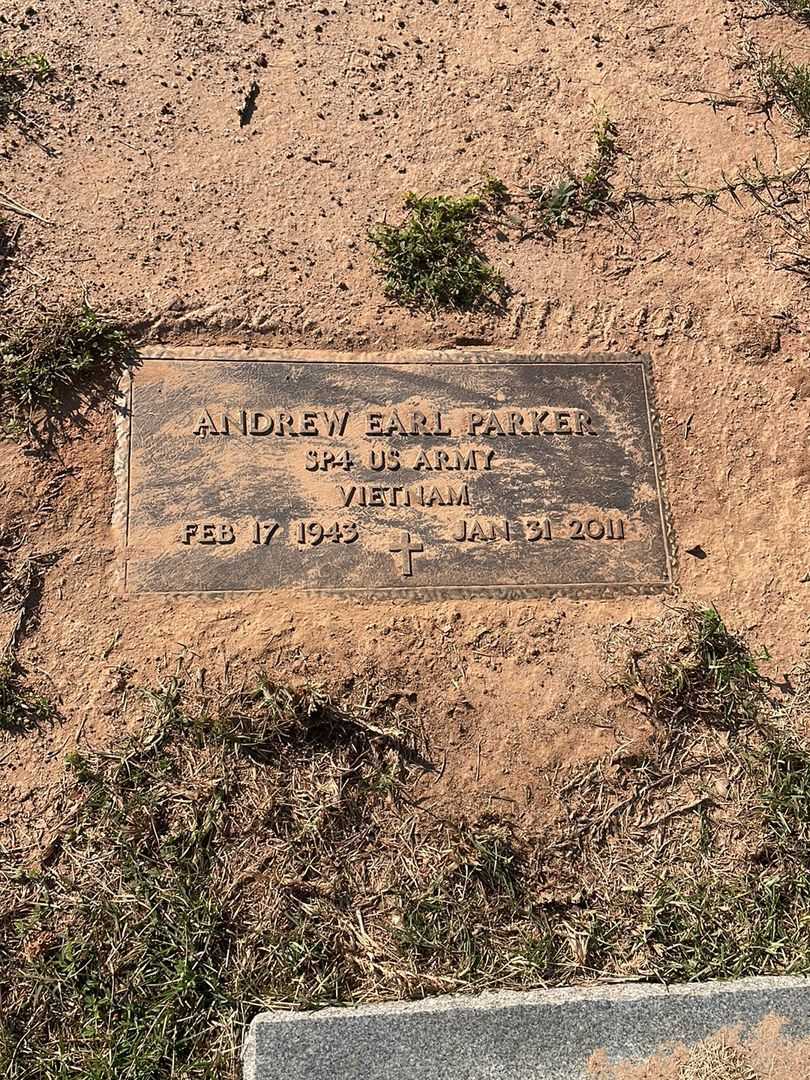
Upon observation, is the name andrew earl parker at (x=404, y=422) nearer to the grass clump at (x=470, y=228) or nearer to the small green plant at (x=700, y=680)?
the grass clump at (x=470, y=228)

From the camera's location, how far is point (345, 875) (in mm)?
2863

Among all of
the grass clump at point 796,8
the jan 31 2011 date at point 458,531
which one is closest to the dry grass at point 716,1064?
the jan 31 2011 date at point 458,531

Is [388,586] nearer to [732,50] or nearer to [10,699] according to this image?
[10,699]

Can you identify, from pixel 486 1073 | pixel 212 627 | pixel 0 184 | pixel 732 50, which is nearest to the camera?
pixel 486 1073

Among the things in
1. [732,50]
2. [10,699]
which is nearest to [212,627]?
[10,699]

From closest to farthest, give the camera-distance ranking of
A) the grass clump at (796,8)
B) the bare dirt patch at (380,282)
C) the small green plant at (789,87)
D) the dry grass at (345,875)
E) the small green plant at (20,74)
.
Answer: the dry grass at (345,875) → the bare dirt patch at (380,282) → the small green plant at (20,74) → the small green plant at (789,87) → the grass clump at (796,8)

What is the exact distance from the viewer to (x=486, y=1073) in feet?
8.14

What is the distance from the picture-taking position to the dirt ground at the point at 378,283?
3.08m

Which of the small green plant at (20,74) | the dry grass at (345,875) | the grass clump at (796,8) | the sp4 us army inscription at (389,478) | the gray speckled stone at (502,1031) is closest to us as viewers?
the gray speckled stone at (502,1031)

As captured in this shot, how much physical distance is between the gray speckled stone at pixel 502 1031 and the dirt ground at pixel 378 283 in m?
0.63

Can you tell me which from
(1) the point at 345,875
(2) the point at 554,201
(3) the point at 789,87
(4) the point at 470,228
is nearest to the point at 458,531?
(1) the point at 345,875

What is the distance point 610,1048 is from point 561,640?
1.32 meters

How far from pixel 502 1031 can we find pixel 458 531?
1.68 m

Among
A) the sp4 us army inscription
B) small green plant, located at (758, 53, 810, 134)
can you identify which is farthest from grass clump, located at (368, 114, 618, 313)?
small green plant, located at (758, 53, 810, 134)
